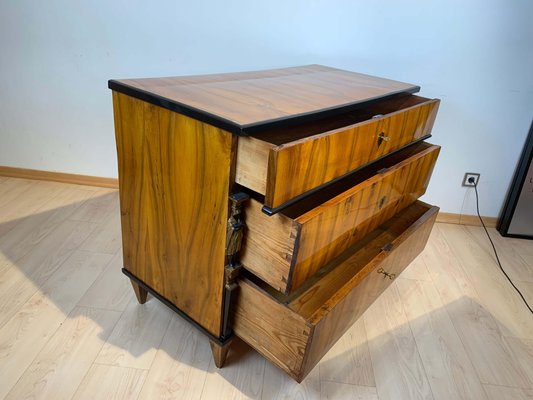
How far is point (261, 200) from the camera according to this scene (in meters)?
0.78

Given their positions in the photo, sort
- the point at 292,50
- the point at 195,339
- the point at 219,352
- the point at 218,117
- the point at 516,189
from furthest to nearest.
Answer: the point at 516,189 → the point at 292,50 → the point at 195,339 → the point at 219,352 → the point at 218,117

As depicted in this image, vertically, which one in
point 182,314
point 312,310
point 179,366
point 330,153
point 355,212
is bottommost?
point 179,366

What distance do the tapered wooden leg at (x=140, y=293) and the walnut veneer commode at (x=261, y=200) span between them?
60mm

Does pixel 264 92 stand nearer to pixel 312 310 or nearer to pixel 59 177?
pixel 312 310

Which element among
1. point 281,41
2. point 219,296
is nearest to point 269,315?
point 219,296

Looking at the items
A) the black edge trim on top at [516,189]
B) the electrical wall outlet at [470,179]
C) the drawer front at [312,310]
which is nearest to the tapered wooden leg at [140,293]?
the drawer front at [312,310]

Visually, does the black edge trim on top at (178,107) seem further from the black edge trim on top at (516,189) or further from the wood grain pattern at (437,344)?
the black edge trim on top at (516,189)

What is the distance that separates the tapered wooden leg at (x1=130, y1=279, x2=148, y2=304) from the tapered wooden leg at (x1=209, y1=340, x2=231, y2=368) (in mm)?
295

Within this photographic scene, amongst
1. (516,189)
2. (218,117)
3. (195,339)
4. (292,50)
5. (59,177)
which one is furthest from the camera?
(59,177)

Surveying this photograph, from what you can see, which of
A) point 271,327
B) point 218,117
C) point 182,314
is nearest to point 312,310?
point 271,327

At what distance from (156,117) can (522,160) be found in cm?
155

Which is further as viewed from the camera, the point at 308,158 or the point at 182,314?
the point at 182,314

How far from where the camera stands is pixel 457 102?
158 centimetres

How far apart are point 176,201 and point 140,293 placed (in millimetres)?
433
